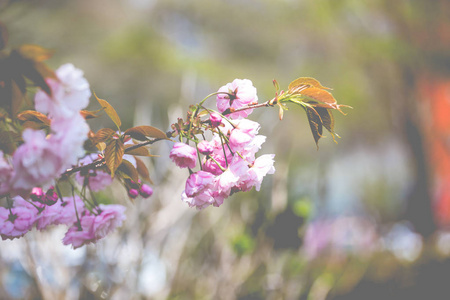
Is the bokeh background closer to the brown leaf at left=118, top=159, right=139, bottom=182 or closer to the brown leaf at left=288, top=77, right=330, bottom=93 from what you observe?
the brown leaf at left=118, top=159, right=139, bottom=182

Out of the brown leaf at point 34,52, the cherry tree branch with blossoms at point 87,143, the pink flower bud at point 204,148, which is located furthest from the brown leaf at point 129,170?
the brown leaf at point 34,52

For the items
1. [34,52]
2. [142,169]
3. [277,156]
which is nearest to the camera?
[34,52]

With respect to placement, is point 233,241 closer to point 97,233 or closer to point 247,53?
point 97,233

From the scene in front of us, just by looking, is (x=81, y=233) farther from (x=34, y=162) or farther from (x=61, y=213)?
(x=34, y=162)

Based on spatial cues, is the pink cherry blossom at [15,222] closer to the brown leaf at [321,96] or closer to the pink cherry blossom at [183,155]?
the pink cherry blossom at [183,155]

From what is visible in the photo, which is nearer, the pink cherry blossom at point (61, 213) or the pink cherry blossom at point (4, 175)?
the pink cherry blossom at point (4, 175)

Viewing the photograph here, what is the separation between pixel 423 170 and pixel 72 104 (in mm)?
4303

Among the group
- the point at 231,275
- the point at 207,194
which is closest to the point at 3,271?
the point at 231,275

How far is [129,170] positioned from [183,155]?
0.32 feet

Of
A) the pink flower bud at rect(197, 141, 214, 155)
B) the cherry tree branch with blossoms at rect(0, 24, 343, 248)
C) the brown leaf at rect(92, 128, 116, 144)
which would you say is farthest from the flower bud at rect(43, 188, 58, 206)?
the pink flower bud at rect(197, 141, 214, 155)

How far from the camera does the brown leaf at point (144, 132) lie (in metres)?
0.49

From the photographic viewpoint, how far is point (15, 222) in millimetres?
534

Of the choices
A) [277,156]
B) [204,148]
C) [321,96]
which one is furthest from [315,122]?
[277,156]

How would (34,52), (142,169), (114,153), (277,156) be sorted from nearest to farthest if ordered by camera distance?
(34,52) < (114,153) < (142,169) < (277,156)
